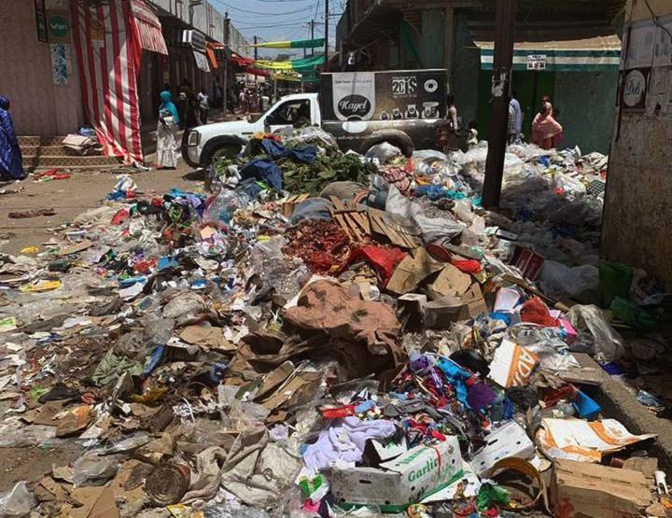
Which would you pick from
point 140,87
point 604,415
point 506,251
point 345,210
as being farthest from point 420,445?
point 140,87

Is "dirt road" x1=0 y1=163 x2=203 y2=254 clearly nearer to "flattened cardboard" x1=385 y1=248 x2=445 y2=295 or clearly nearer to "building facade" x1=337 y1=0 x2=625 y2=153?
"flattened cardboard" x1=385 y1=248 x2=445 y2=295

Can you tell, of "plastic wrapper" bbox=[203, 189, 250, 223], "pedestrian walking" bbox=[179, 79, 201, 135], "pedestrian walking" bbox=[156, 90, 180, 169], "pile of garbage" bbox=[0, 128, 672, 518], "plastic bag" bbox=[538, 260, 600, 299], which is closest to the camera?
"pile of garbage" bbox=[0, 128, 672, 518]

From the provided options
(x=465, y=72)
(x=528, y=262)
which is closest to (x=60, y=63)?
(x=465, y=72)

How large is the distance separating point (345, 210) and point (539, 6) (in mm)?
12080

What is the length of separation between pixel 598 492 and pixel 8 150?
13.7m

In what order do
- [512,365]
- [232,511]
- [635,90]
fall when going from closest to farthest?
[232,511] → [512,365] → [635,90]

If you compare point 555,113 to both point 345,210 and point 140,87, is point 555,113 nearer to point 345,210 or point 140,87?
point 345,210

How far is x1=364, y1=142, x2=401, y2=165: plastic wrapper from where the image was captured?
1193 cm

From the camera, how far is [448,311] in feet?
15.8

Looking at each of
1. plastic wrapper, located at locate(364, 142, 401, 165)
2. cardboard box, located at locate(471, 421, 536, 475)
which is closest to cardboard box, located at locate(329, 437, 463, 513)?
cardboard box, located at locate(471, 421, 536, 475)

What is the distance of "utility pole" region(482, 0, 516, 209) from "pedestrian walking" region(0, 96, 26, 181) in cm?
1021

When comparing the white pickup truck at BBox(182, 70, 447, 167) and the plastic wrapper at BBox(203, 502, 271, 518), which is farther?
the white pickup truck at BBox(182, 70, 447, 167)

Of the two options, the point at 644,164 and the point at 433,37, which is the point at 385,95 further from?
the point at 644,164

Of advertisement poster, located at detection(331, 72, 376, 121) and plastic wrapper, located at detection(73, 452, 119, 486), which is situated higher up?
advertisement poster, located at detection(331, 72, 376, 121)
